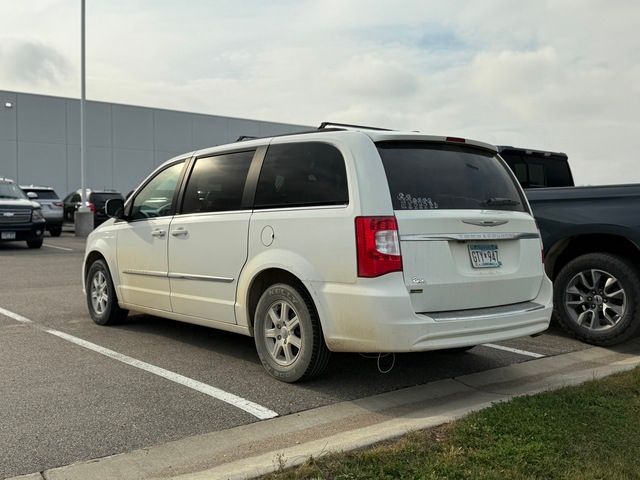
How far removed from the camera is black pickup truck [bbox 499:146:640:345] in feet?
18.8

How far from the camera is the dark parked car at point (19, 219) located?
15.7 metres

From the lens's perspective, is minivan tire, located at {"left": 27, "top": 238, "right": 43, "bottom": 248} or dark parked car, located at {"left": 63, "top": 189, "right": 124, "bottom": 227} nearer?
minivan tire, located at {"left": 27, "top": 238, "right": 43, "bottom": 248}

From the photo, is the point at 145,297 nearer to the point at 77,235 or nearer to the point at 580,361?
the point at 580,361

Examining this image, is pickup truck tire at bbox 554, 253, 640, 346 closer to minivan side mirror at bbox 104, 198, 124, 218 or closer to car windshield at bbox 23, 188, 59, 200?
minivan side mirror at bbox 104, 198, 124, 218

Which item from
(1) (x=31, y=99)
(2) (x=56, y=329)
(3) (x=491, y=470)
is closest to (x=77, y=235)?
(1) (x=31, y=99)

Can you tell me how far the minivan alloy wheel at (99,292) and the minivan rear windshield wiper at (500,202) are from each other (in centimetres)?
414

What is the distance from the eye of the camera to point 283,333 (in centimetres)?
457

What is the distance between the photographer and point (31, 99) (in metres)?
32.7

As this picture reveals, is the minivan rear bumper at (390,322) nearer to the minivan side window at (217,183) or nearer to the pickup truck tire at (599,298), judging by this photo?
the minivan side window at (217,183)

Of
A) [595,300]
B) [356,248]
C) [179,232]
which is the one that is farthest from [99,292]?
[595,300]

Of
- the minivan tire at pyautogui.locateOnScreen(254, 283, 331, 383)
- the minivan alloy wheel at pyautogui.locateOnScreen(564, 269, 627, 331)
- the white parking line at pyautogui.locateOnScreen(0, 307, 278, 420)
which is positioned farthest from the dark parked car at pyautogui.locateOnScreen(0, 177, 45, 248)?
the minivan alloy wheel at pyautogui.locateOnScreen(564, 269, 627, 331)

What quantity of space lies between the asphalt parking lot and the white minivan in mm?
353

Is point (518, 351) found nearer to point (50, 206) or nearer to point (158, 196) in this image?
point (158, 196)

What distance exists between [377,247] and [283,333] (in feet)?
3.56
